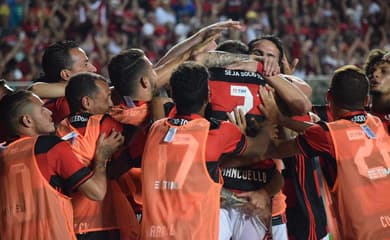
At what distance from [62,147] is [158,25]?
13.2 m

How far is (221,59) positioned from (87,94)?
46.2 inches

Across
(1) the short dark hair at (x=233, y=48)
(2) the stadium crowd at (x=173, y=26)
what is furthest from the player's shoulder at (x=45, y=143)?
(2) the stadium crowd at (x=173, y=26)

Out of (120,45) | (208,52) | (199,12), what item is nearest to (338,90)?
(208,52)

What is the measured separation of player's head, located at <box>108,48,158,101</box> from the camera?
6.74 metres

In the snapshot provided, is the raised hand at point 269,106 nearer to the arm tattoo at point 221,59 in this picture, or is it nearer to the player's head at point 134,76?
the arm tattoo at point 221,59

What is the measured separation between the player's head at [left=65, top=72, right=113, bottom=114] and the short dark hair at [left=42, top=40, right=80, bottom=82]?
2.85ft

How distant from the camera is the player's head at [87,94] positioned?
6.68 m

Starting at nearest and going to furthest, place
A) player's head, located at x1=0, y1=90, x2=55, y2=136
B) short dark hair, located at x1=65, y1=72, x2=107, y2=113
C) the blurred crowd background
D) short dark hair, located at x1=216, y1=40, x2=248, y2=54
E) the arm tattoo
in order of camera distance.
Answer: player's head, located at x1=0, y1=90, x2=55, y2=136 → short dark hair, located at x1=65, y1=72, x2=107, y2=113 → the arm tattoo → short dark hair, located at x1=216, y1=40, x2=248, y2=54 → the blurred crowd background

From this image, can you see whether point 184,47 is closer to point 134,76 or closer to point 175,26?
point 134,76

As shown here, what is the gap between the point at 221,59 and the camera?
697 centimetres

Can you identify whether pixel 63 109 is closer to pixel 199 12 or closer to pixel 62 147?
pixel 62 147

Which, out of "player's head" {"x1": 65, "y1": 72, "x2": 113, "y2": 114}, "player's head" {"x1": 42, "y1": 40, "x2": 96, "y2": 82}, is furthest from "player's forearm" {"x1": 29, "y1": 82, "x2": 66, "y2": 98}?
"player's head" {"x1": 65, "y1": 72, "x2": 113, "y2": 114}

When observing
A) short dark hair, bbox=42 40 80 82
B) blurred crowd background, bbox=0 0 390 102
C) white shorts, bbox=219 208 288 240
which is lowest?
blurred crowd background, bbox=0 0 390 102

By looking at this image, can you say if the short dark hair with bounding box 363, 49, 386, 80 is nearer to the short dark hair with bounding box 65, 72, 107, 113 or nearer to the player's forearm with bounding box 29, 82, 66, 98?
the short dark hair with bounding box 65, 72, 107, 113
